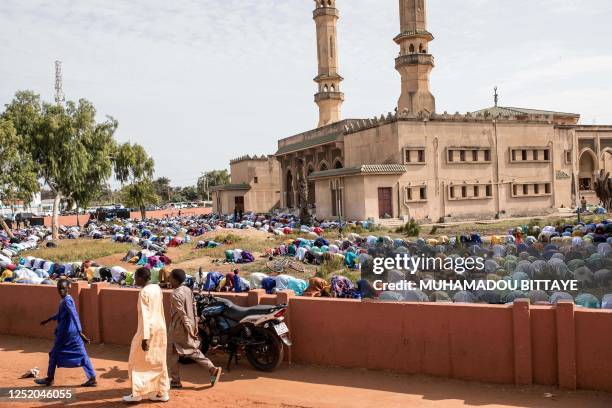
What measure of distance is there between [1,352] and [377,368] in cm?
599

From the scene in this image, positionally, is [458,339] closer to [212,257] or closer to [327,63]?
[212,257]

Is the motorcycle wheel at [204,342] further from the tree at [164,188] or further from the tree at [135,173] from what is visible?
the tree at [164,188]

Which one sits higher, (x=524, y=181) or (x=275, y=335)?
(x=524, y=181)

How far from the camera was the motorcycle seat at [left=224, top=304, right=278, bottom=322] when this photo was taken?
272 inches

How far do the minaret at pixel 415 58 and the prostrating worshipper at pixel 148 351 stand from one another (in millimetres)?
32134

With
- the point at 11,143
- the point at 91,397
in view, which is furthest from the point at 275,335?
the point at 11,143

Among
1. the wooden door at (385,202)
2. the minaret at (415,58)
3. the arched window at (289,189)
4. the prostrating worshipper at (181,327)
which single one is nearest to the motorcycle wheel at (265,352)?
the prostrating worshipper at (181,327)

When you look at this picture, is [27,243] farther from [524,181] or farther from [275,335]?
[524,181]

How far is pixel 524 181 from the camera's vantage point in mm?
34219

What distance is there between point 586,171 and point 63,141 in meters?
36.9

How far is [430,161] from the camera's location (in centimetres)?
3180

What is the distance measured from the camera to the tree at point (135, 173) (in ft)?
129

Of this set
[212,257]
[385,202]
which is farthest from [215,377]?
[385,202]

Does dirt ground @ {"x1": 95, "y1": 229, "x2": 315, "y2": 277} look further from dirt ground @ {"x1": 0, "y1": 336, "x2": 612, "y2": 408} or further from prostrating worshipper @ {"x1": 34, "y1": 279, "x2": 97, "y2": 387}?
prostrating worshipper @ {"x1": 34, "y1": 279, "x2": 97, "y2": 387}
